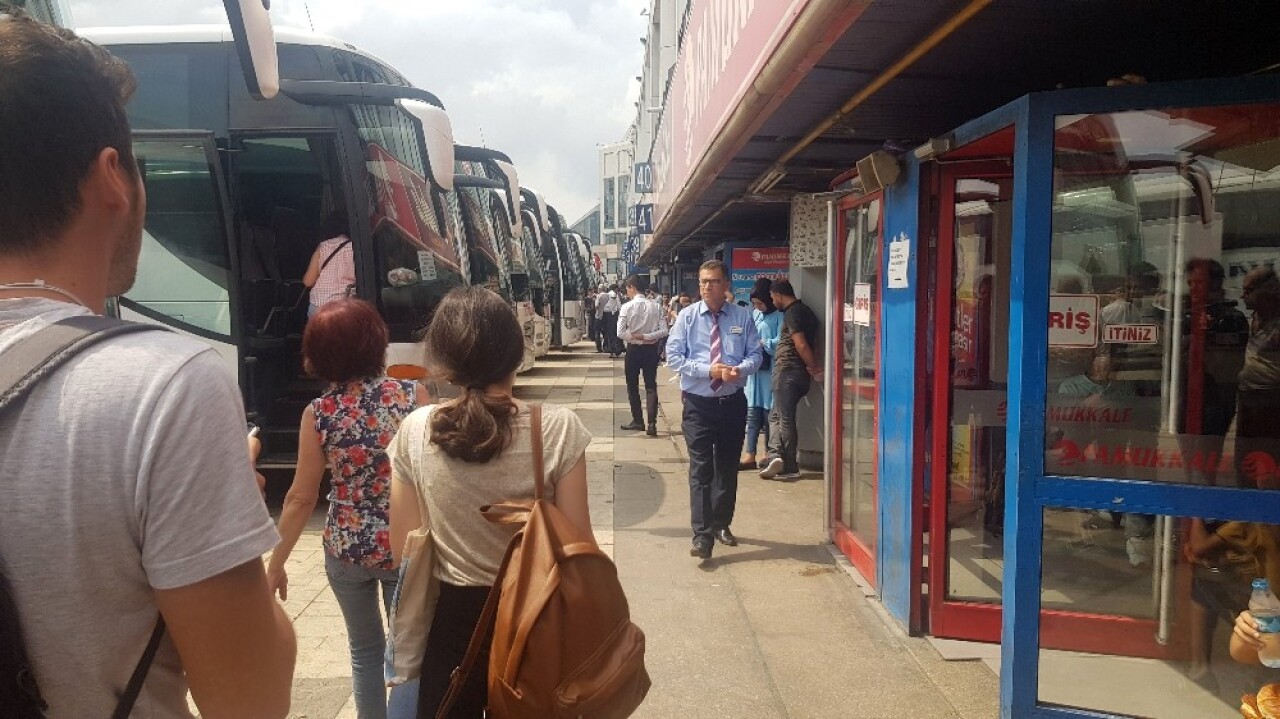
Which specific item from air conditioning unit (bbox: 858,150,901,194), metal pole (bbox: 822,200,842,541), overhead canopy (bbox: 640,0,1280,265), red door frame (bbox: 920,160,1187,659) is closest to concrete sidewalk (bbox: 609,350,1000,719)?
red door frame (bbox: 920,160,1187,659)

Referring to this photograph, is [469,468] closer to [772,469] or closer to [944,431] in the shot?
[944,431]

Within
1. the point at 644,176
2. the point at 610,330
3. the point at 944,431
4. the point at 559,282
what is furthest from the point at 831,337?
the point at 610,330

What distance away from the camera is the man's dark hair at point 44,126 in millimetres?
1005

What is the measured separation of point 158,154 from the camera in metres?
6.48

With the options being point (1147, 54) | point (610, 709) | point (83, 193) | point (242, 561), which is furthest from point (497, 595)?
point (1147, 54)

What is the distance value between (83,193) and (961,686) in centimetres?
385

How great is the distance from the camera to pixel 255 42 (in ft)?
15.8

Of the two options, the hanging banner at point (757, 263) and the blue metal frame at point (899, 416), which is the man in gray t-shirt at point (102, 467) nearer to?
the blue metal frame at point (899, 416)

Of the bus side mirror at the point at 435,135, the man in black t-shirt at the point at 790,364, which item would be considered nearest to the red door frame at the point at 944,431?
the man in black t-shirt at the point at 790,364

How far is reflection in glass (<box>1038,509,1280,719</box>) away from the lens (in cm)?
322

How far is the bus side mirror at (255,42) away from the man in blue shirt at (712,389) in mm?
2880

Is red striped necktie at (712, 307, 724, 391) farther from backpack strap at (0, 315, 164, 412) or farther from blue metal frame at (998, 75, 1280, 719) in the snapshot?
backpack strap at (0, 315, 164, 412)

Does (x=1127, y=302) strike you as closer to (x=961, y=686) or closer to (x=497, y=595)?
(x=961, y=686)

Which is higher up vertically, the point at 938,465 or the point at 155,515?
the point at 155,515
